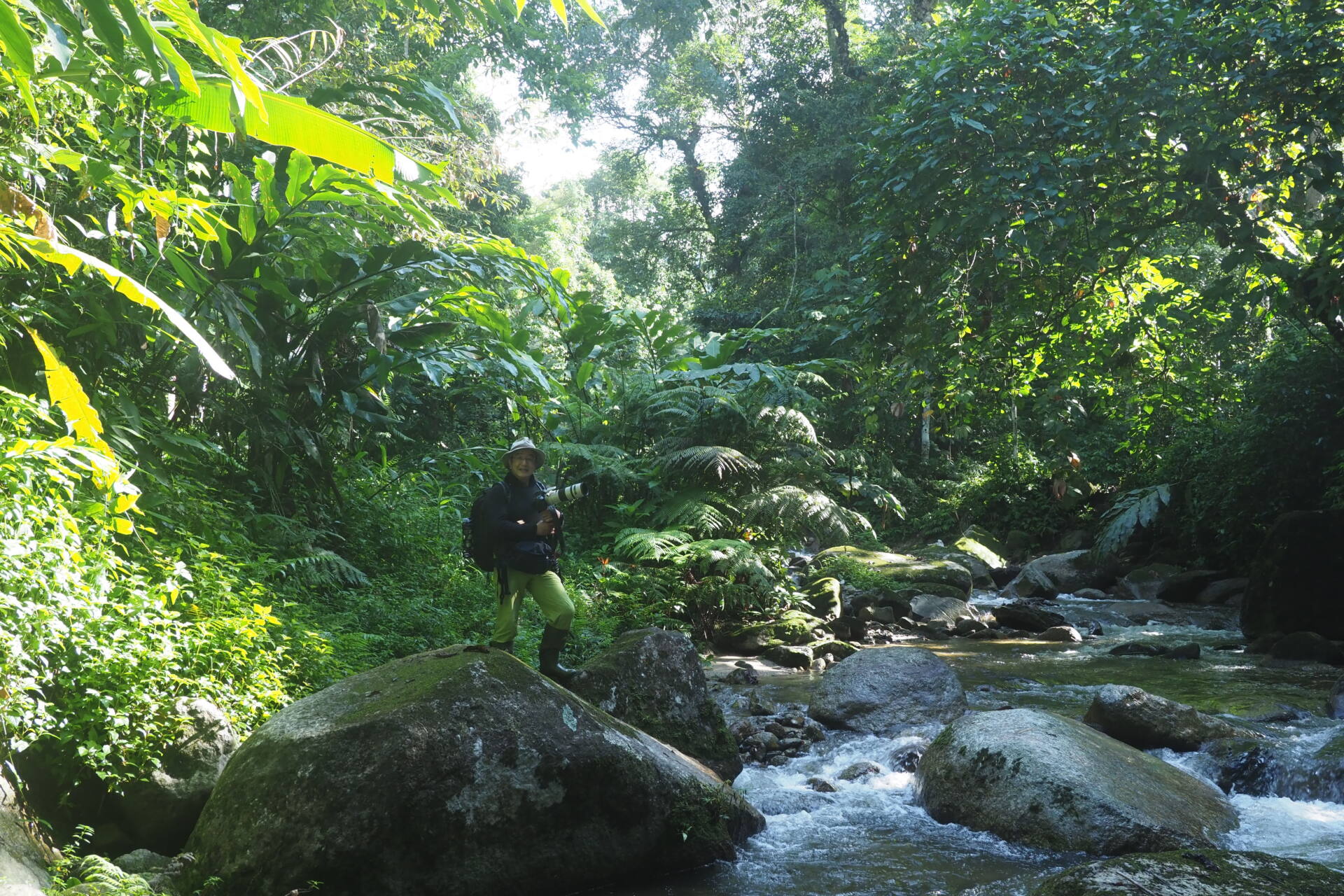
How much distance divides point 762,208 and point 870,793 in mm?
18398

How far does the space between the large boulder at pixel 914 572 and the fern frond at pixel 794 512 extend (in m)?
1.90

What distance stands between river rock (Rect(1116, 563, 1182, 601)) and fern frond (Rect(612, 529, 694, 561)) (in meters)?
8.25

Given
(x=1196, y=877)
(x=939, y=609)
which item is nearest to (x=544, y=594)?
(x=1196, y=877)

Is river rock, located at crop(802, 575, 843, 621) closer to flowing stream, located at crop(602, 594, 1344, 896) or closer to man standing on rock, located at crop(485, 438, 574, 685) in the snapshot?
flowing stream, located at crop(602, 594, 1344, 896)

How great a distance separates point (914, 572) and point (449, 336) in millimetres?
7911

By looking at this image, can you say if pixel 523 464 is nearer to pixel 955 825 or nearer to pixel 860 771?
pixel 860 771

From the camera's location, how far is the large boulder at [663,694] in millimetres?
6113

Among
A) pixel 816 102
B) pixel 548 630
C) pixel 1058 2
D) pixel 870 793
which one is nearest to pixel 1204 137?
pixel 1058 2

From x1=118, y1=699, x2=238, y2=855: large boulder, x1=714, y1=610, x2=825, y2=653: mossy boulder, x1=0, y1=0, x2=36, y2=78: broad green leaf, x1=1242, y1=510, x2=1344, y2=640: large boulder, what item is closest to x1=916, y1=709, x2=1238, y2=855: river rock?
x1=118, y1=699, x2=238, y2=855: large boulder

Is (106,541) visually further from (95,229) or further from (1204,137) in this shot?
(1204,137)

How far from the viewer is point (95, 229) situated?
19.5 feet

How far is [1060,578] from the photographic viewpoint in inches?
635

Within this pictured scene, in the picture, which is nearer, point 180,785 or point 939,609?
point 180,785

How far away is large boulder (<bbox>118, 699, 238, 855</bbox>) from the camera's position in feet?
14.1
